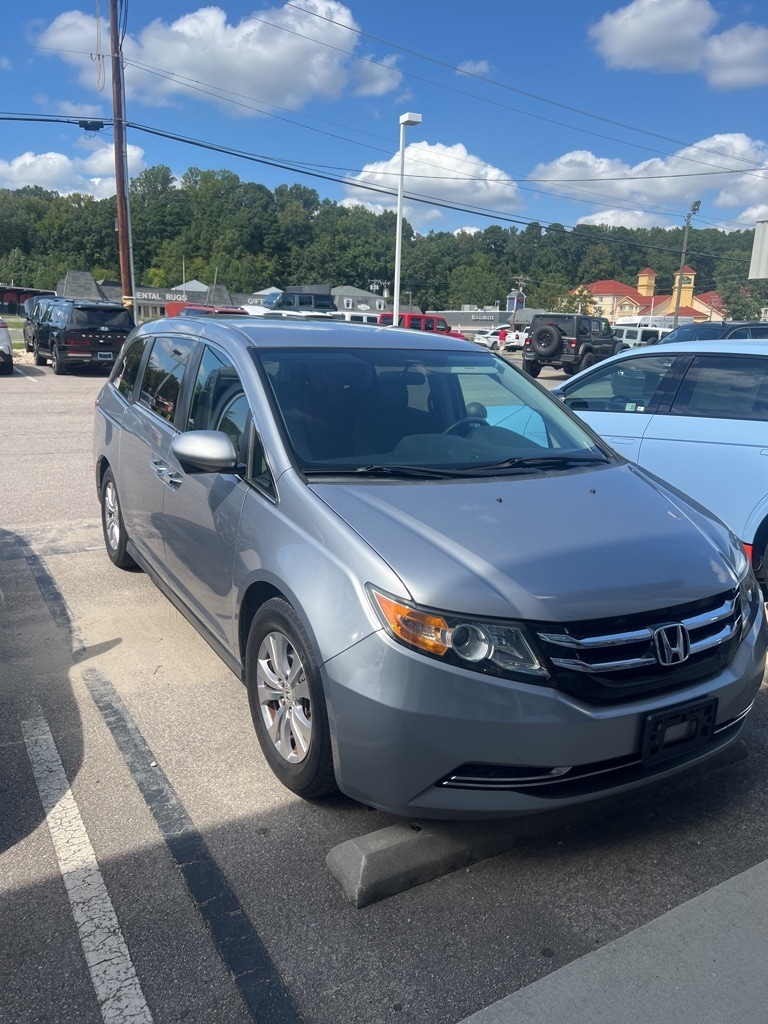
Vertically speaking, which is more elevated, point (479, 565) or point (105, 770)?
point (479, 565)

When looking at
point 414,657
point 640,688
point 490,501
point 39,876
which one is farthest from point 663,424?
point 39,876

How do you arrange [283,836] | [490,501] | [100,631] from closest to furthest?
[283,836], [490,501], [100,631]

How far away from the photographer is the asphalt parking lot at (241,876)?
232 centimetres

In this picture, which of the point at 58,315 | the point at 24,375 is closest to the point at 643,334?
the point at 58,315

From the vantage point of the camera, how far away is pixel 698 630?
112 inches

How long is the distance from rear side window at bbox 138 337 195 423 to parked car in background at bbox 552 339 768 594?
3.09 metres

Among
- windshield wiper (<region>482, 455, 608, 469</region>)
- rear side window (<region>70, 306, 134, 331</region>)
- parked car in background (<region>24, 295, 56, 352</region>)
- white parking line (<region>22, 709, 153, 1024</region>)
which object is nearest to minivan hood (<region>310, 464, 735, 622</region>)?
windshield wiper (<region>482, 455, 608, 469</region>)

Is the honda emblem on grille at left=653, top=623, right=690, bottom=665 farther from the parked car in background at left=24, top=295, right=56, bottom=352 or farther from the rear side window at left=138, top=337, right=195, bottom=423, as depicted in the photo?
the parked car in background at left=24, top=295, right=56, bottom=352

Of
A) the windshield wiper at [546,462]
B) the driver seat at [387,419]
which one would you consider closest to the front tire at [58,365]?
the driver seat at [387,419]

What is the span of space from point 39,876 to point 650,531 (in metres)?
2.43

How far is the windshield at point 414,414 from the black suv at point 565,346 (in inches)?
879

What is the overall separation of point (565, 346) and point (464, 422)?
23.9 meters

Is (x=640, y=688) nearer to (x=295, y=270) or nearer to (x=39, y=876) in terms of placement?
(x=39, y=876)

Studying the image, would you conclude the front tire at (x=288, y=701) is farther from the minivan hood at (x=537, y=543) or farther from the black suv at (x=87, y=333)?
the black suv at (x=87, y=333)
